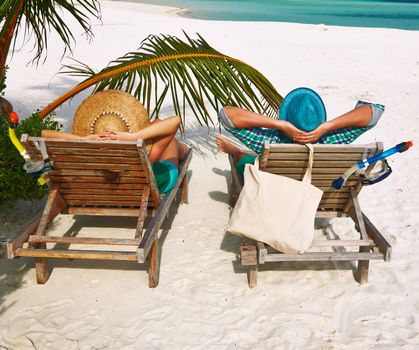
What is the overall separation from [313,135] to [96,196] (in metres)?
1.65

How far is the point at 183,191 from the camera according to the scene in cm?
450

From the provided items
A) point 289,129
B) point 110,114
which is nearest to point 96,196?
point 110,114

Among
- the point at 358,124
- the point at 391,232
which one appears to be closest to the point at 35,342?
the point at 358,124

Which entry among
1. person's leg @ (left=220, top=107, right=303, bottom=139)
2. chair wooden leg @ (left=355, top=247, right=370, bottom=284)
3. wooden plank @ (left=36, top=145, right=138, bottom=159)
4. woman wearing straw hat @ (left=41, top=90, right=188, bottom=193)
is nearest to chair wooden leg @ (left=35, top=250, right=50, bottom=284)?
wooden plank @ (left=36, top=145, right=138, bottom=159)

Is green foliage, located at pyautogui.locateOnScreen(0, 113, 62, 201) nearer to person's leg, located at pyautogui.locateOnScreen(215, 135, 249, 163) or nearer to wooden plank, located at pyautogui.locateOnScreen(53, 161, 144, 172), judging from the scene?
wooden plank, located at pyautogui.locateOnScreen(53, 161, 144, 172)

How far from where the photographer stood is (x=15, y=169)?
12.1 ft

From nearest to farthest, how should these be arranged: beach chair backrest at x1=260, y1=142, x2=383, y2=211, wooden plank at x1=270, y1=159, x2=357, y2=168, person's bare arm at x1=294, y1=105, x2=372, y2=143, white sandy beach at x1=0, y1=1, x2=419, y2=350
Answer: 1. white sandy beach at x1=0, y1=1, x2=419, y2=350
2. beach chair backrest at x1=260, y1=142, x2=383, y2=211
3. wooden plank at x1=270, y1=159, x2=357, y2=168
4. person's bare arm at x1=294, y1=105, x2=372, y2=143

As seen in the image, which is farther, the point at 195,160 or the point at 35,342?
the point at 195,160

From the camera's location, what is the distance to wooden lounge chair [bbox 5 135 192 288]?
295 centimetres

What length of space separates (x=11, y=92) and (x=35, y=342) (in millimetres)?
7521

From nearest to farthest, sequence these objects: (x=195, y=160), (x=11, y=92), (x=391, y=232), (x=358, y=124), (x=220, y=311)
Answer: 1. (x=220, y=311)
2. (x=358, y=124)
3. (x=391, y=232)
4. (x=195, y=160)
5. (x=11, y=92)

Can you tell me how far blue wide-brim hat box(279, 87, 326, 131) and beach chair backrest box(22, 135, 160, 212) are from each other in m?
1.07

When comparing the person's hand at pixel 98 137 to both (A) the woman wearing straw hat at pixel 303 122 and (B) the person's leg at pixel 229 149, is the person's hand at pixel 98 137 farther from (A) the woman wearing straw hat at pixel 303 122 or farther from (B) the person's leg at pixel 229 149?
(B) the person's leg at pixel 229 149

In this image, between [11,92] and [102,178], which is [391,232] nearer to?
[102,178]
